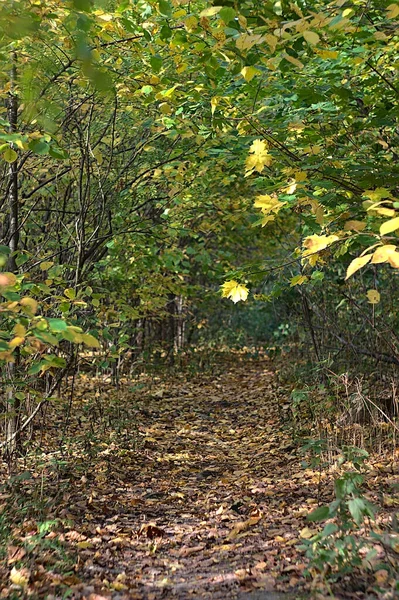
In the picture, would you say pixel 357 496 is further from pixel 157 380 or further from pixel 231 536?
pixel 157 380

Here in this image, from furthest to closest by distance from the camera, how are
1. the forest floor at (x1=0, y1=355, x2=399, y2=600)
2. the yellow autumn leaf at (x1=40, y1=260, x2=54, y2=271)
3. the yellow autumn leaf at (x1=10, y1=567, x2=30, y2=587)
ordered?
1. the yellow autumn leaf at (x1=40, y1=260, x2=54, y2=271)
2. the forest floor at (x1=0, y1=355, x2=399, y2=600)
3. the yellow autumn leaf at (x1=10, y1=567, x2=30, y2=587)

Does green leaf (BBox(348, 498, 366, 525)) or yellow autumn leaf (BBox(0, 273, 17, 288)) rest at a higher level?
yellow autumn leaf (BBox(0, 273, 17, 288))

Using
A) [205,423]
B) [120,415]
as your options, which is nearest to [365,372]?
[205,423]

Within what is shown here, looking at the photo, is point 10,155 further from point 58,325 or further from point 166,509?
point 166,509

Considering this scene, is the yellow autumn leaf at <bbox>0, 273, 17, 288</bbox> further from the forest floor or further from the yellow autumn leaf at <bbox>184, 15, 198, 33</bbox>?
the yellow autumn leaf at <bbox>184, 15, 198, 33</bbox>

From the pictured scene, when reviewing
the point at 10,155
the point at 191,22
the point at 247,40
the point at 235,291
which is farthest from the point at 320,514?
the point at 191,22

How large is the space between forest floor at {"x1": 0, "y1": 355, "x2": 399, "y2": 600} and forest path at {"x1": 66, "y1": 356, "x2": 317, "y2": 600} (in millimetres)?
10

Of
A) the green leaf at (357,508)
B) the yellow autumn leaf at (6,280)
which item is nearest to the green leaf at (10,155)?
→ the yellow autumn leaf at (6,280)

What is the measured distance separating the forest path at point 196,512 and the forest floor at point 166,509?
10mm

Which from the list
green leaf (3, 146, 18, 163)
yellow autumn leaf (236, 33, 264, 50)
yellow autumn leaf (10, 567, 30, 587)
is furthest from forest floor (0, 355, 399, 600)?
yellow autumn leaf (236, 33, 264, 50)

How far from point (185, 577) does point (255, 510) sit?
1.04 m

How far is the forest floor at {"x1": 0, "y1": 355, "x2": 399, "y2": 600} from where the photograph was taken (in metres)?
3.11

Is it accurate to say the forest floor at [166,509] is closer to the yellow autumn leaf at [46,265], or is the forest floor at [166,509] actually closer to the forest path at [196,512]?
the forest path at [196,512]

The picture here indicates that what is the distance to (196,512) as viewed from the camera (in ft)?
14.7
